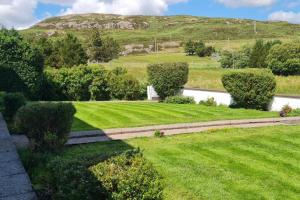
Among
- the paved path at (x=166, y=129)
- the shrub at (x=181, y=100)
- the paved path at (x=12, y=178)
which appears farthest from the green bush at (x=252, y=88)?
the paved path at (x=12, y=178)

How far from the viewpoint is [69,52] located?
65.1 meters

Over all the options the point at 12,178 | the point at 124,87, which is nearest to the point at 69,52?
the point at 124,87

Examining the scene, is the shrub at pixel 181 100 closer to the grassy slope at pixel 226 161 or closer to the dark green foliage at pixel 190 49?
the grassy slope at pixel 226 161

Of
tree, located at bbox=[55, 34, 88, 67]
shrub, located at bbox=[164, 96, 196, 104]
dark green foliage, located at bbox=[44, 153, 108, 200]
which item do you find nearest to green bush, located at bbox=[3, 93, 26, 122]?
dark green foliage, located at bbox=[44, 153, 108, 200]

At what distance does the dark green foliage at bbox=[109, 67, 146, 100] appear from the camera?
4444cm

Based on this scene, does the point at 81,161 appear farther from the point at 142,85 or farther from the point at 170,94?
the point at 142,85

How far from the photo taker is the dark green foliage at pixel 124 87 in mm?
44438

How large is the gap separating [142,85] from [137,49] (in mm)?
105385

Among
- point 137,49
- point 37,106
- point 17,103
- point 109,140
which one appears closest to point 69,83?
point 17,103

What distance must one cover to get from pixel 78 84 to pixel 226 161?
32.0 metres

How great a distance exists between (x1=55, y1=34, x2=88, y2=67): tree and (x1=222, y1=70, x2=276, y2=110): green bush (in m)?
37.6

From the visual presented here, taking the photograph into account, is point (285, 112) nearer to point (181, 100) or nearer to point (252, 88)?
point (252, 88)

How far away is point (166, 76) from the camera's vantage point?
128 ft

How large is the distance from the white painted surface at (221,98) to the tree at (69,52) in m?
25.3
